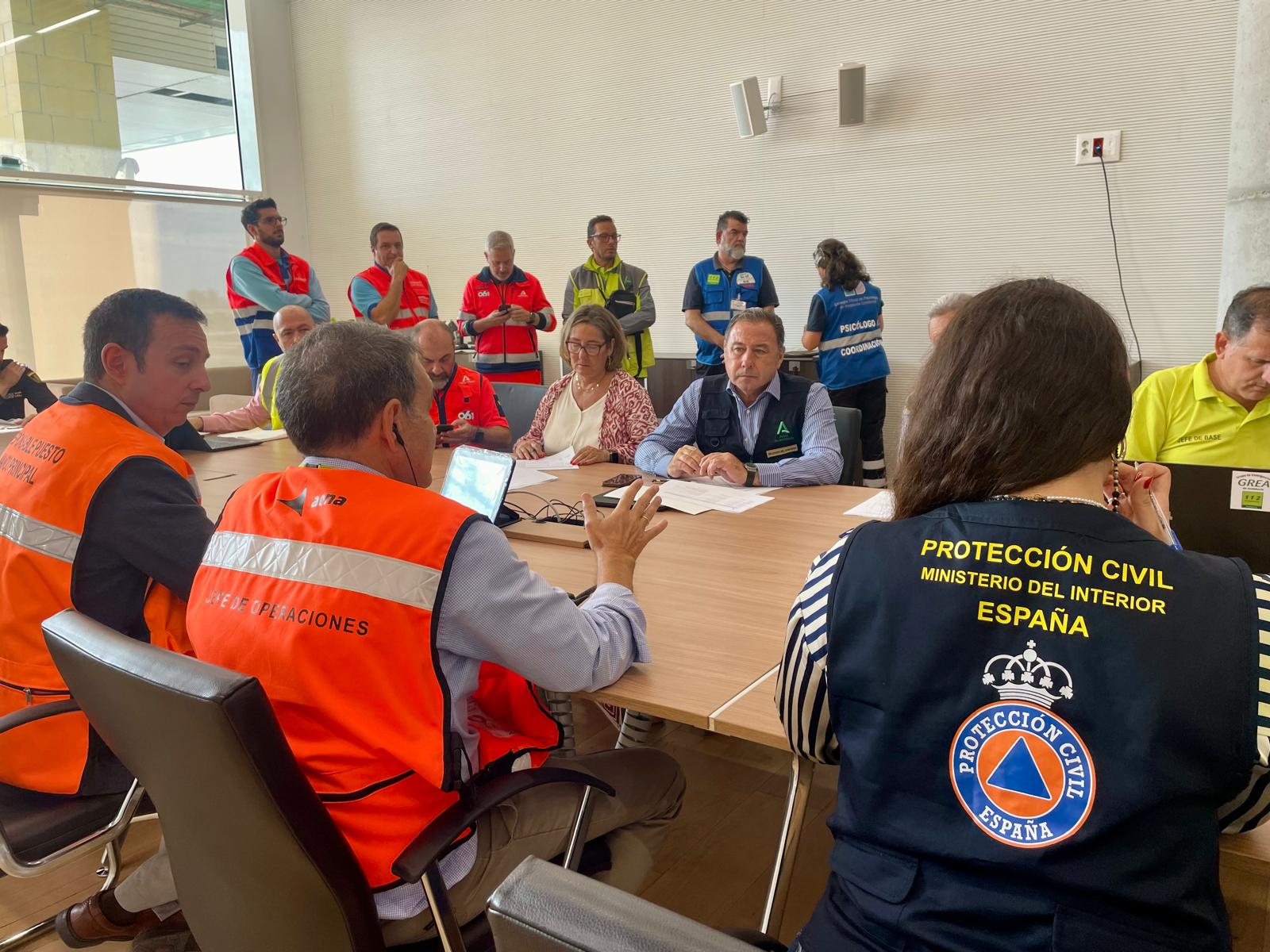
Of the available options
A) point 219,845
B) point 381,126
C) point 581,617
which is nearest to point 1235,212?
point 581,617

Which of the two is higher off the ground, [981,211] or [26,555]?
[981,211]

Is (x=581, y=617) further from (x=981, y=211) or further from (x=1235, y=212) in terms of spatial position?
(x=981, y=211)

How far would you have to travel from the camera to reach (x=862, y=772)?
0.92m

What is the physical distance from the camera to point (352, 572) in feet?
3.89

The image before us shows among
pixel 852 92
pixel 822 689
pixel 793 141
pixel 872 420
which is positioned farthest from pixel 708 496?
pixel 793 141

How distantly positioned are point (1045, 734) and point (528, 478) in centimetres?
239

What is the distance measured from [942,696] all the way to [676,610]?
93cm

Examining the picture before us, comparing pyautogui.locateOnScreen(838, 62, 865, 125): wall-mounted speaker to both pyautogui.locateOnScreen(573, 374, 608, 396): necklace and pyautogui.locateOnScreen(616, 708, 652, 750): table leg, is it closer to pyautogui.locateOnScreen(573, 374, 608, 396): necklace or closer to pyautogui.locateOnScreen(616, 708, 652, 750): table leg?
pyautogui.locateOnScreen(573, 374, 608, 396): necklace

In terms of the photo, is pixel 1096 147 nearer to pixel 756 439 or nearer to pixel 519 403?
pixel 756 439

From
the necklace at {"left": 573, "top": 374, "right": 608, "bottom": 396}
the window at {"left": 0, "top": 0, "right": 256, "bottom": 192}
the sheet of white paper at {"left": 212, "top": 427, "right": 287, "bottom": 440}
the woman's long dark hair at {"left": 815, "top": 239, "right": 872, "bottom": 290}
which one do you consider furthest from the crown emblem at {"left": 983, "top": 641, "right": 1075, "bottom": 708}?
the window at {"left": 0, "top": 0, "right": 256, "bottom": 192}

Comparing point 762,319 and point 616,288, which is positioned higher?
point 616,288

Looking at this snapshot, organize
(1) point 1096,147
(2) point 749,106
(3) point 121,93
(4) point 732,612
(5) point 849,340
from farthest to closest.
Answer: (3) point 121,93 < (2) point 749,106 < (5) point 849,340 < (1) point 1096,147 < (4) point 732,612

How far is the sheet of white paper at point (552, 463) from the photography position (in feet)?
10.9

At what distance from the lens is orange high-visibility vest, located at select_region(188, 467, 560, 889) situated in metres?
1.17
